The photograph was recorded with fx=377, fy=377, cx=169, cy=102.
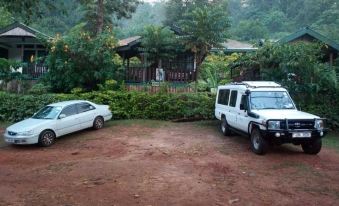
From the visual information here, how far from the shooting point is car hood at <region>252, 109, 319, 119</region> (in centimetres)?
1074

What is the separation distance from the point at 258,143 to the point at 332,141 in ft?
14.5

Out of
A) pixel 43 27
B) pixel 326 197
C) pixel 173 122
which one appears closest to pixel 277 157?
pixel 326 197

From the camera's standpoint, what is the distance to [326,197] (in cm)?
769

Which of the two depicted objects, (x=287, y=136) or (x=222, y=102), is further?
(x=222, y=102)

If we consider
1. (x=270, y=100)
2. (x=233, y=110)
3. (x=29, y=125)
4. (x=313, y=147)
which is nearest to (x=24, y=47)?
(x=29, y=125)

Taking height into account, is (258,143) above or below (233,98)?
below

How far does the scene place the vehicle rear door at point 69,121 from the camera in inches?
578

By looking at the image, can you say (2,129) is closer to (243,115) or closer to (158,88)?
(158,88)

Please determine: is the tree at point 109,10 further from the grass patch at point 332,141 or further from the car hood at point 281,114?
the car hood at point 281,114

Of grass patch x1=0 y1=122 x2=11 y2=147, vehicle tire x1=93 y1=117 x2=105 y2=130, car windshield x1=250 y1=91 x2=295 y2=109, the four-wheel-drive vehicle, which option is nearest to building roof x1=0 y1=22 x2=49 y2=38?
grass patch x1=0 y1=122 x2=11 y2=147

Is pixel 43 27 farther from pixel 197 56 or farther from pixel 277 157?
pixel 277 157

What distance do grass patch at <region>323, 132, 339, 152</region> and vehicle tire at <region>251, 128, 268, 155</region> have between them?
3194mm

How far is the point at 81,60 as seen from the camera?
2123cm

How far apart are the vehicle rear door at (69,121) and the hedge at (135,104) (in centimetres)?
346
